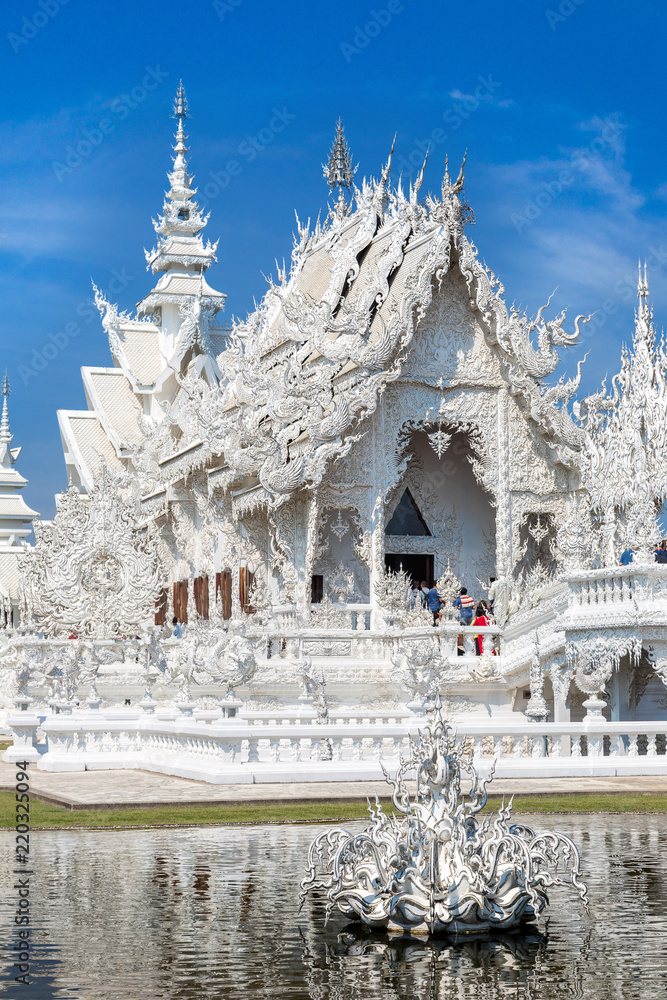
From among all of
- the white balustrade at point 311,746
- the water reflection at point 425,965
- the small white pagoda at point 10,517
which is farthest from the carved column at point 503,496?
the small white pagoda at point 10,517

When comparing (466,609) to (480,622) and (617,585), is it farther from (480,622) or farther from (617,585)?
(617,585)

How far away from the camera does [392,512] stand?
24688 millimetres

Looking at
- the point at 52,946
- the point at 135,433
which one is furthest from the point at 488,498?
the point at 52,946

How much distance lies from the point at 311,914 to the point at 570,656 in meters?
11.3

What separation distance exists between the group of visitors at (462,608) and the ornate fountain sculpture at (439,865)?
15005 millimetres

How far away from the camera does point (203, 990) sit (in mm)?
5941

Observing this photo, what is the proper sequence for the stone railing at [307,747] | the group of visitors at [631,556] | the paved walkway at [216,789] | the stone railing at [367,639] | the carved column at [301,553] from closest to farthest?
the paved walkway at [216,789], the stone railing at [307,747], the group of visitors at [631,556], the stone railing at [367,639], the carved column at [301,553]

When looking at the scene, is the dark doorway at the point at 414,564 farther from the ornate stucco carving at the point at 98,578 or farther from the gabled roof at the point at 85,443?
the gabled roof at the point at 85,443

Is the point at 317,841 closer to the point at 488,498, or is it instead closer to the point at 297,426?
the point at 297,426

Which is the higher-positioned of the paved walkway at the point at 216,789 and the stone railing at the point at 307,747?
the stone railing at the point at 307,747

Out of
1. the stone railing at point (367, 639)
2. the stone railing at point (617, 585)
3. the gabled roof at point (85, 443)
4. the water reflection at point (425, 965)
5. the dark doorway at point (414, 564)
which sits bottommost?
the water reflection at point (425, 965)

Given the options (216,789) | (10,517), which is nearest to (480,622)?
(216,789)

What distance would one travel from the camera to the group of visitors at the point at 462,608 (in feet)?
75.0

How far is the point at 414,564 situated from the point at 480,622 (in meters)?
2.99
